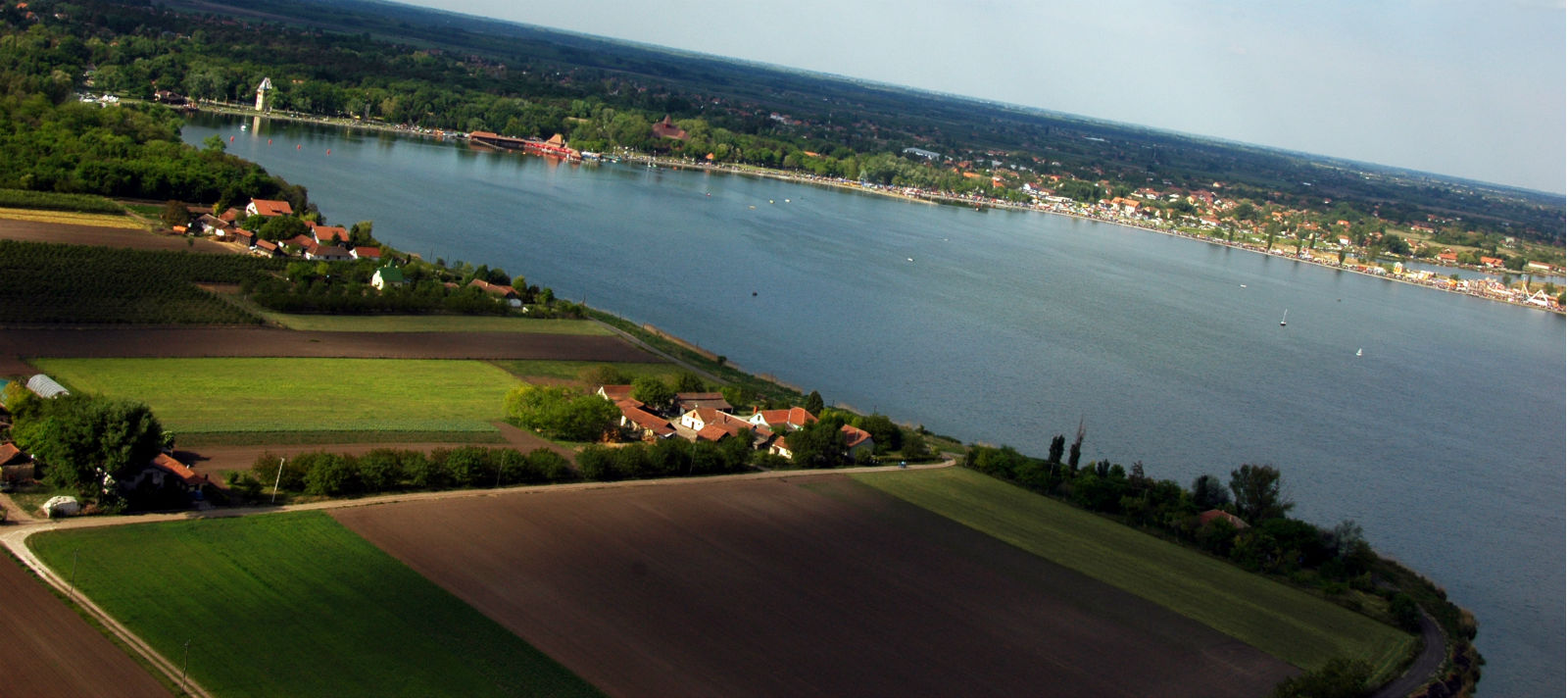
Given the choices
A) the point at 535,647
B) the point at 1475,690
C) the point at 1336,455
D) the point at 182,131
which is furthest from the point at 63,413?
the point at 182,131

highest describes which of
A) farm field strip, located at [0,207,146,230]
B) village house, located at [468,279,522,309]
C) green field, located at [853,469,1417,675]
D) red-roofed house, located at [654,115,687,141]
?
red-roofed house, located at [654,115,687,141]

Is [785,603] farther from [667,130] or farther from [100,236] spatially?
[667,130]

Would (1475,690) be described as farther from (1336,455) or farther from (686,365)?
(686,365)

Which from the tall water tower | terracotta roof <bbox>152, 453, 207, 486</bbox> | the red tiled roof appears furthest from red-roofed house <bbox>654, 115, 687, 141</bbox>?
terracotta roof <bbox>152, 453, 207, 486</bbox>

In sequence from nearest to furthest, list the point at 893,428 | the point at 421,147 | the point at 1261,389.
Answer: the point at 893,428, the point at 1261,389, the point at 421,147

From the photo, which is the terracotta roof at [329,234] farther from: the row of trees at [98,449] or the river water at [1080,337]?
the row of trees at [98,449]

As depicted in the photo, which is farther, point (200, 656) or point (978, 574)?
point (978, 574)

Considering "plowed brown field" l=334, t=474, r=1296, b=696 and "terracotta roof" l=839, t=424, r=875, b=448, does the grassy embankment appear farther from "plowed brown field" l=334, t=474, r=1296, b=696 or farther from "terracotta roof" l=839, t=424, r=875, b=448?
"terracotta roof" l=839, t=424, r=875, b=448
